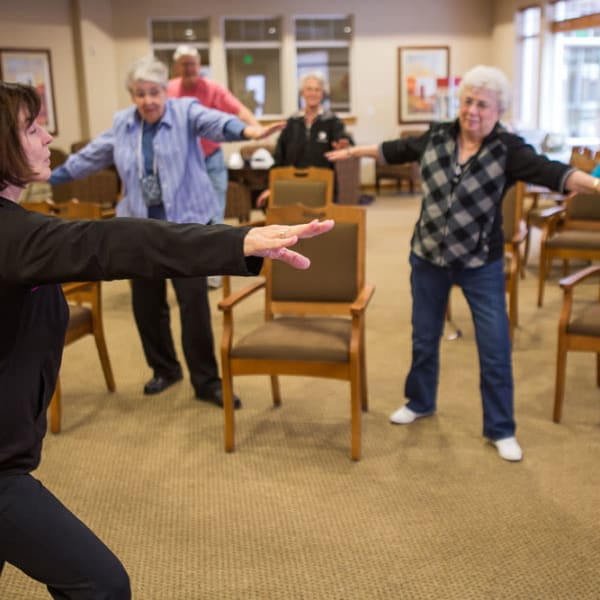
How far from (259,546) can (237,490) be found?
1.33 ft

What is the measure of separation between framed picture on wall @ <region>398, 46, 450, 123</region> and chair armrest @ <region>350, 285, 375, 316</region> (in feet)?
30.8

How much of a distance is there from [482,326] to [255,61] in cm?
1007

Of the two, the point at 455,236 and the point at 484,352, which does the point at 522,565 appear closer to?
the point at 484,352

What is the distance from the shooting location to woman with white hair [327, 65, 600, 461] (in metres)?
2.95

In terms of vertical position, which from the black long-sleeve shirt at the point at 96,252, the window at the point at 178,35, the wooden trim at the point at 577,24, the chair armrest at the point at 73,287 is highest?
the window at the point at 178,35

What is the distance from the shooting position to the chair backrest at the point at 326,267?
346cm

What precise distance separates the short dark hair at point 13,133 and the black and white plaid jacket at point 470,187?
6.50 ft

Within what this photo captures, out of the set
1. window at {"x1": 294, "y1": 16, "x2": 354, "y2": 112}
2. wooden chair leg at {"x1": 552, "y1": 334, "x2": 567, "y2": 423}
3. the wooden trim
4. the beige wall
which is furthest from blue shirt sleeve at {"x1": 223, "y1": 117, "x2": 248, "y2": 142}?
window at {"x1": 294, "y1": 16, "x2": 354, "y2": 112}

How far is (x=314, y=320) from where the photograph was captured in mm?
3475

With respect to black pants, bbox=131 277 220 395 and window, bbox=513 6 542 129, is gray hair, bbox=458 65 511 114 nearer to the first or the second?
black pants, bbox=131 277 220 395

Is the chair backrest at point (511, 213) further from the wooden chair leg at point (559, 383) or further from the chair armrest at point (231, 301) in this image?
the chair armrest at point (231, 301)

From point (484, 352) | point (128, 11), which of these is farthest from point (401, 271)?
point (128, 11)

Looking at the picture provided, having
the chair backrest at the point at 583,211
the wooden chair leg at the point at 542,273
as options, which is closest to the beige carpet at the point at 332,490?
the wooden chair leg at the point at 542,273

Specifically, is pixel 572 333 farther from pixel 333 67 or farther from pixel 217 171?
pixel 333 67
